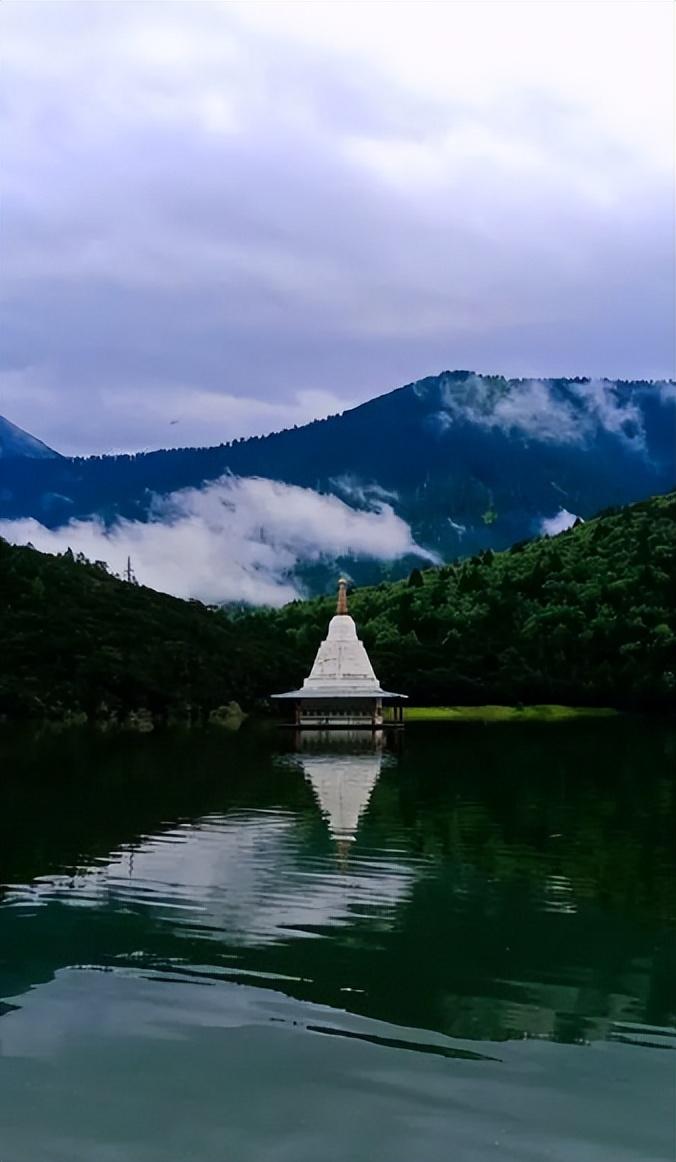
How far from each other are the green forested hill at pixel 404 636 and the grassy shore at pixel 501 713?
0.64 metres

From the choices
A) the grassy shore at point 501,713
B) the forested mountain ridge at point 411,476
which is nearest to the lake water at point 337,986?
the grassy shore at point 501,713

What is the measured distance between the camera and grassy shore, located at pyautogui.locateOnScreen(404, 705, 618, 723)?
59594 mm

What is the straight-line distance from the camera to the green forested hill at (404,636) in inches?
2124

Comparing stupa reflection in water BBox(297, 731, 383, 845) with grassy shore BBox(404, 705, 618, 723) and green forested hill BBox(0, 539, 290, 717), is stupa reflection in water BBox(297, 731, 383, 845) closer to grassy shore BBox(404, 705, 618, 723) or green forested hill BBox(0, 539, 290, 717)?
green forested hill BBox(0, 539, 290, 717)

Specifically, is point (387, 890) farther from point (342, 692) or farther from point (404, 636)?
point (404, 636)

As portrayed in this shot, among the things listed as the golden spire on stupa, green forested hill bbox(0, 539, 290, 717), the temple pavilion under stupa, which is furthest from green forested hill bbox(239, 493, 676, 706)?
the temple pavilion under stupa

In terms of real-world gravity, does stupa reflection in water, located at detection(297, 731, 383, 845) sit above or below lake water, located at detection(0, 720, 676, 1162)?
above

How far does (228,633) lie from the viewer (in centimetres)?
6688

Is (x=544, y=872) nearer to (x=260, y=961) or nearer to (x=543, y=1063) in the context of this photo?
(x=260, y=961)

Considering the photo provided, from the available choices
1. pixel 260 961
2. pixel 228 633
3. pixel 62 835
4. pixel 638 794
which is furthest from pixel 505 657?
pixel 260 961

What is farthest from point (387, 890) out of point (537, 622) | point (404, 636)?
point (537, 622)

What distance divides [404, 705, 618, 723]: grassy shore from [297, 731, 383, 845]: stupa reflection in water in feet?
39.8

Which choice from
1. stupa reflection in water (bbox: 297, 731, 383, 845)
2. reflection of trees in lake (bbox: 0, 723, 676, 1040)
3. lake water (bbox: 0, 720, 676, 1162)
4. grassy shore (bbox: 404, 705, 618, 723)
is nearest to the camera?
lake water (bbox: 0, 720, 676, 1162)

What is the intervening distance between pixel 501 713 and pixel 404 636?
10.4 m
